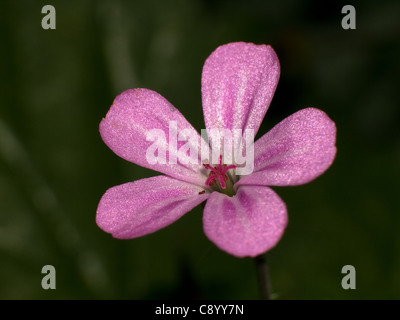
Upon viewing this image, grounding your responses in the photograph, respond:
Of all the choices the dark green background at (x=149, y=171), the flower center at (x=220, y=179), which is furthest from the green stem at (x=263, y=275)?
the dark green background at (x=149, y=171)

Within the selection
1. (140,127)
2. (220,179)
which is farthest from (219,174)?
(140,127)

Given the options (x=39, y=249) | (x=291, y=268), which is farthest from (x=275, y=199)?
(x=39, y=249)

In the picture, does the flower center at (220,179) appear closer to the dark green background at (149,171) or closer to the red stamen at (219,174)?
the red stamen at (219,174)

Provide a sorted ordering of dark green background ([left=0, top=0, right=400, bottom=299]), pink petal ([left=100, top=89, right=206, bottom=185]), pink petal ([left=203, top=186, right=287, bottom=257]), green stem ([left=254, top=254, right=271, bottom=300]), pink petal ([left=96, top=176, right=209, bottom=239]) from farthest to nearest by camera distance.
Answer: dark green background ([left=0, top=0, right=400, bottom=299])
pink petal ([left=100, top=89, right=206, bottom=185])
green stem ([left=254, top=254, right=271, bottom=300])
pink petal ([left=96, top=176, right=209, bottom=239])
pink petal ([left=203, top=186, right=287, bottom=257])

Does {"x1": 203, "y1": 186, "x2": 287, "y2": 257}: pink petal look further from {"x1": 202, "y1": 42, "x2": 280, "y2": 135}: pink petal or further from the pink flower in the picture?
{"x1": 202, "y1": 42, "x2": 280, "y2": 135}: pink petal

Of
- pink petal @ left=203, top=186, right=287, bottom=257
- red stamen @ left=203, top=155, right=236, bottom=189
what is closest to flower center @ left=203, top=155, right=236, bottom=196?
red stamen @ left=203, top=155, right=236, bottom=189

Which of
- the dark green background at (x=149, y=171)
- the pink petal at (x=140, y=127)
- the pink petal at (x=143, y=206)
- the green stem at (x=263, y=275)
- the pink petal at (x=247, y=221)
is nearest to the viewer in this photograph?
the pink petal at (x=247, y=221)

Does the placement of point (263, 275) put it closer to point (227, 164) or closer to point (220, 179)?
point (220, 179)
